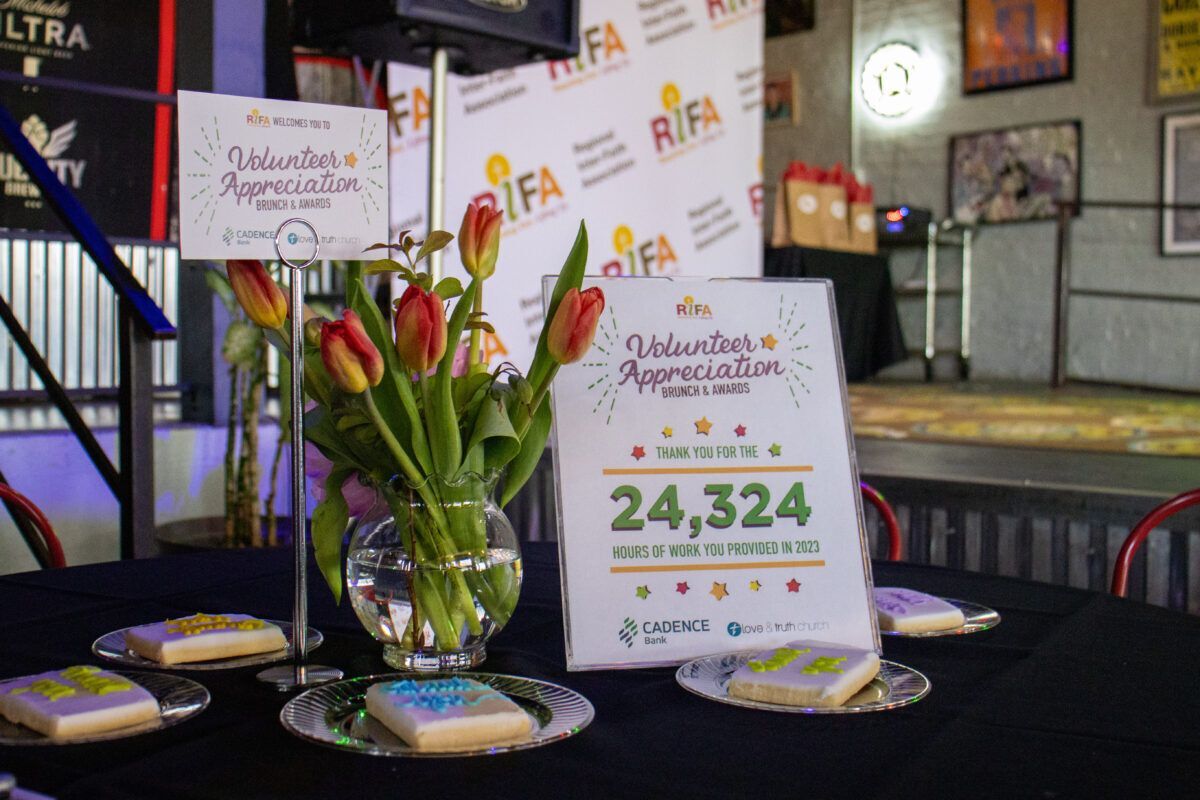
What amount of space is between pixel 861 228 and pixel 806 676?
257 inches

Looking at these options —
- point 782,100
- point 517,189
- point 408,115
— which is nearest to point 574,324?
point 408,115

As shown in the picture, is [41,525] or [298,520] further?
[41,525]

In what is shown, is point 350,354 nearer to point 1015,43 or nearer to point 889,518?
point 889,518

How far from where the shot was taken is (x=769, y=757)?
651mm

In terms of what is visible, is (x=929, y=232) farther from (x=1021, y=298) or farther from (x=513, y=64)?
(x=513, y=64)

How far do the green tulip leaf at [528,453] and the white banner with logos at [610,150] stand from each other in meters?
2.26

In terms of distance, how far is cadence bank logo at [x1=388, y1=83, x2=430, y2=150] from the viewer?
3203 millimetres

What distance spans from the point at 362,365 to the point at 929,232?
753 cm

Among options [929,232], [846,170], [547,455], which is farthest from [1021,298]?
[547,455]

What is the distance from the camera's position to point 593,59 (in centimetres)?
376

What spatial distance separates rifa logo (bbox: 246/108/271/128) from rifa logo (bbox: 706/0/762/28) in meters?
3.56

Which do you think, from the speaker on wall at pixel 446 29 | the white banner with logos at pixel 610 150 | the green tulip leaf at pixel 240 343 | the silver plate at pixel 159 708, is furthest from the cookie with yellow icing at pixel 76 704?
the white banner with logos at pixel 610 150

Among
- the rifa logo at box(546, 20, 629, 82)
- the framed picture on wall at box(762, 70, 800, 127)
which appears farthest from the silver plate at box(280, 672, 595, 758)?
the framed picture on wall at box(762, 70, 800, 127)

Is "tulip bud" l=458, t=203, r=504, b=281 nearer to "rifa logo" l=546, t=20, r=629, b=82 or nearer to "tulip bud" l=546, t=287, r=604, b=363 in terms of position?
"tulip bud" l=546, t=287, r=604, b=363
